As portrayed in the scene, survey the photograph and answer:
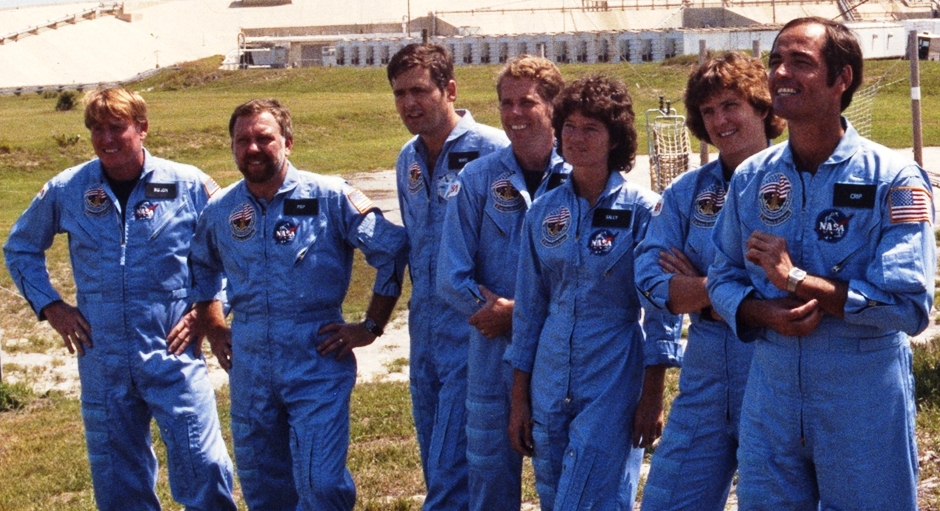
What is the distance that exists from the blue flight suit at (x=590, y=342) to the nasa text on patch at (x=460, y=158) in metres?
0.98

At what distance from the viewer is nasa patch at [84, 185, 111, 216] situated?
20.3ft

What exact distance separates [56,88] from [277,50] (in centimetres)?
1746

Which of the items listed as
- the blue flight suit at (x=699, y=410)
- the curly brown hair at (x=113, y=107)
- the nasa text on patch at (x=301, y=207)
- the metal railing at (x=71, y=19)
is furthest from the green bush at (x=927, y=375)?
the metal railing at (x=71, y=19)

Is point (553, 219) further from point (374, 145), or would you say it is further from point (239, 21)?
point (239, 21)

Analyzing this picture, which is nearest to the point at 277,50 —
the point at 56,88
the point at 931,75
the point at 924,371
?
the point at 56,88

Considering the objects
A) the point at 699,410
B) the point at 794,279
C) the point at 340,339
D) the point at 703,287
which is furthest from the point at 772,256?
the point at 340,339

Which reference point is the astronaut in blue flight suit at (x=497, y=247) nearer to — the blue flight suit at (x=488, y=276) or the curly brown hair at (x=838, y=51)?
the blue flight suit at (x=488, y=276)

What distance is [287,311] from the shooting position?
225 inches

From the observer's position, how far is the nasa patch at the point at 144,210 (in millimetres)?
6168

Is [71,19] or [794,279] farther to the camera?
[71,19]

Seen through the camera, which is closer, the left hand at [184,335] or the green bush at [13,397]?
the left hand at [184,335]

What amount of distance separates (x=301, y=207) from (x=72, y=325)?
4.04 feet

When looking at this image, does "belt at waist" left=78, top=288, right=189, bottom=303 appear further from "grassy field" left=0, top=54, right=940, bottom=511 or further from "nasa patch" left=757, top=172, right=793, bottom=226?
"nasa patch" left=757, top=172, right=793, bottom=226

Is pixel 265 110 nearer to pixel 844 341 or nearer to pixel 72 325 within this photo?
pixel 72 325
